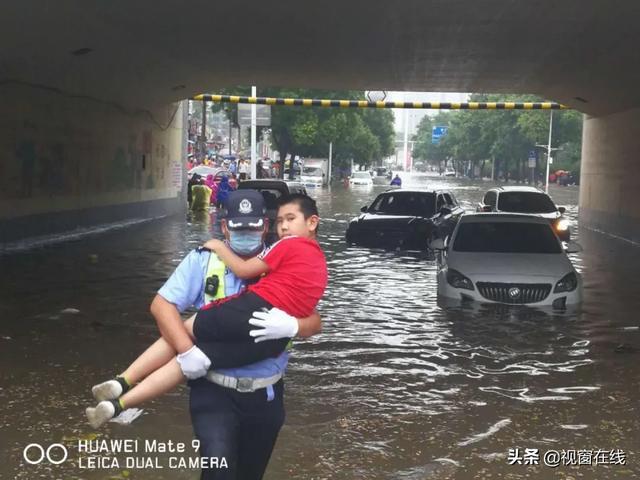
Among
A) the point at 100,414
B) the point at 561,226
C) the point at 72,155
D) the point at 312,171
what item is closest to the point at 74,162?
the point at 72,155

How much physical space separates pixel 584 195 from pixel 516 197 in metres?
12.2

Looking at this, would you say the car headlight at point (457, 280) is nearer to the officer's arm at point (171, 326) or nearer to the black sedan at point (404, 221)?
the black sedan at point (404, 221)

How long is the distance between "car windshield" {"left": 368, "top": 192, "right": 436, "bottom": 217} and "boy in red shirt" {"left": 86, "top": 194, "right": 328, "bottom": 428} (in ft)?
53.7

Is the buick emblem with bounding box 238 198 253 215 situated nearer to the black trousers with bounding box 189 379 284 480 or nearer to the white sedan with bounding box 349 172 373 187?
the black trousers with bounding box 189 379 284 480

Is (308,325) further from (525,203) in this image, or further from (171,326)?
(525,203)

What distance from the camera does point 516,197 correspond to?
20.4 metres

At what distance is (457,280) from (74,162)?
1410cm

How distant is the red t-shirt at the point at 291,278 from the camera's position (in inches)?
140

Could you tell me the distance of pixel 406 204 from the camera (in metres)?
20.1

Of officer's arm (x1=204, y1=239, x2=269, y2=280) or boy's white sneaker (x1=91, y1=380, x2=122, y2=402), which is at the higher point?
officer's arm (x1=204, y1=239, x2=269, y2=280)

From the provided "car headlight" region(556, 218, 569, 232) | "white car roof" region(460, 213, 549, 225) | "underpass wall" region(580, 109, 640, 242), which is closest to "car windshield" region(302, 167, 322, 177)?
"underpass wall" region(580, 109, 640, 242)

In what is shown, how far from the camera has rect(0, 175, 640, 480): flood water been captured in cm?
553

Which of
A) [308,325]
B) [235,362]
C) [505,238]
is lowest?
[505,238]

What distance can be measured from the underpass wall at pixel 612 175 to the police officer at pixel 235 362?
21.8m
